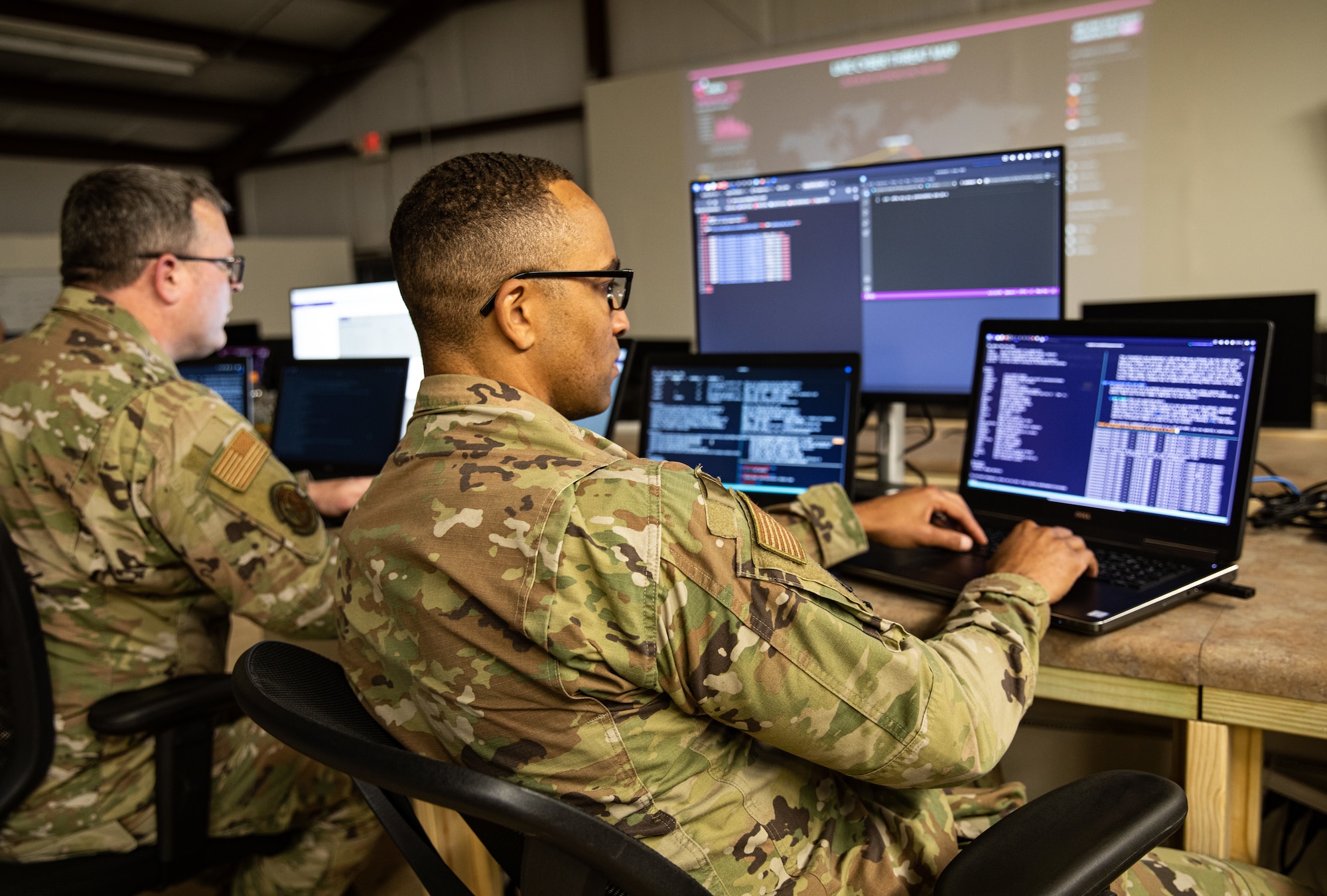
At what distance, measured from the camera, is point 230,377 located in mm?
2506

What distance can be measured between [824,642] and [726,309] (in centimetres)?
120

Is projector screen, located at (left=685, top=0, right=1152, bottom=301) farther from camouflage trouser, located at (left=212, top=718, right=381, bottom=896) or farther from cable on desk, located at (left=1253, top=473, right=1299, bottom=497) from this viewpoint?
camouflage trouser, located at (left=212, top=718, right=381, bottom=896)

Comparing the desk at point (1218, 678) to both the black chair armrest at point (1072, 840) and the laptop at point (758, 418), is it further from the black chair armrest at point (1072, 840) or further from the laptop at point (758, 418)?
the laptop at point (758, 418)

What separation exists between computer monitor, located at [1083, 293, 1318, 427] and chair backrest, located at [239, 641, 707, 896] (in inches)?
57.9

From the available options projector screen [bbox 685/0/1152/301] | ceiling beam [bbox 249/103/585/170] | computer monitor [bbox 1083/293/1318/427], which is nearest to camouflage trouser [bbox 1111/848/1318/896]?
computer monitor [bbox 1083/293/1318/427]

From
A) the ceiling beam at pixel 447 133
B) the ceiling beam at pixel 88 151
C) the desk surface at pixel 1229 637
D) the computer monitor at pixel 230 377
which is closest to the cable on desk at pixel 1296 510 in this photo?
the desk surface at pixel 1229 637

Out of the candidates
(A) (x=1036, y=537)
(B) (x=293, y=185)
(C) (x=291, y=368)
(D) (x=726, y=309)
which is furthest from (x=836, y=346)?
(B) (x=293, y=185)

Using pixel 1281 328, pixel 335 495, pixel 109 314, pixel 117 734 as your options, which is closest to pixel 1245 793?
pixel 1281 328

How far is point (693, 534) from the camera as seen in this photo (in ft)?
2.20

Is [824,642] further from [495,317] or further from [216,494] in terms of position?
[216,494]

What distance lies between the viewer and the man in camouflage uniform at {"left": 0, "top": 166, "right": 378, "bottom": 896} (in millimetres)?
1262

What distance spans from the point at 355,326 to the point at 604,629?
5.78ft

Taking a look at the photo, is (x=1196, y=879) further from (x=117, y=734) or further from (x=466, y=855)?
(x=117, y=734)

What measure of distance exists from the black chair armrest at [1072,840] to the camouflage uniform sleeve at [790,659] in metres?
0.06
